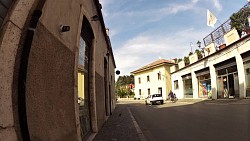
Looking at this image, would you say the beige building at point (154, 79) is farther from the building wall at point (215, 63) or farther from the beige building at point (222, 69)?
the beige building at point (222, 69)

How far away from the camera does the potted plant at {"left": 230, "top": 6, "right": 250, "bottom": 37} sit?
2373cm

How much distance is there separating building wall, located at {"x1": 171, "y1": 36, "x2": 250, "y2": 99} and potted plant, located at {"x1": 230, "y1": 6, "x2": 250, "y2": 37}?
1.25 meters

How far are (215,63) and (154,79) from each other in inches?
1139

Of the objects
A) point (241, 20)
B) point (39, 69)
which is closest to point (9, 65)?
point (39, 69)

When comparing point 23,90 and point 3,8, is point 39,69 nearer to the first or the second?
point 23,90

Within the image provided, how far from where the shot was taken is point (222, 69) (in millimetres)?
28766

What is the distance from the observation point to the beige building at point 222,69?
78.4 ft

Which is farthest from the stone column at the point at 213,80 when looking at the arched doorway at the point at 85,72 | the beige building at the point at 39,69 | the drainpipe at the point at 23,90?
the drainpipe at the point at 23,90

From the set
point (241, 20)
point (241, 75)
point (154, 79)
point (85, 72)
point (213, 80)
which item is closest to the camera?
point (85, 72)

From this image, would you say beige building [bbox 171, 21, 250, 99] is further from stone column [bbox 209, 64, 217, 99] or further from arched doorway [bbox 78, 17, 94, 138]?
arched doorway [bbox 78, 17, 94, 138]

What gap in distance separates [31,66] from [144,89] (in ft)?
198

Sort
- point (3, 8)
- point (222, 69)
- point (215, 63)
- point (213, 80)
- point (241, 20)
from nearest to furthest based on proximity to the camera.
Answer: point (3, 8)
point (241, 20)
point (222, 69)
point (215, 63)
point (213, 80)

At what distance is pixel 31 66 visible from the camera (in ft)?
12.2

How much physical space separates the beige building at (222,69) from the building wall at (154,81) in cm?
1289
